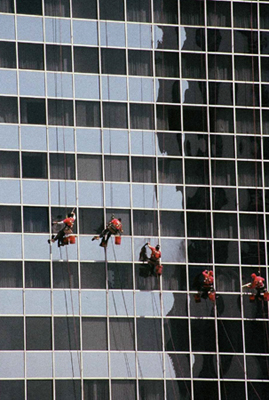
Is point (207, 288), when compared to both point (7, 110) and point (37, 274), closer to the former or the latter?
point (37, 274)

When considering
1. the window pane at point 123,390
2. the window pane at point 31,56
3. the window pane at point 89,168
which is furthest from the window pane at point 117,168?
the window pane at point 123,390

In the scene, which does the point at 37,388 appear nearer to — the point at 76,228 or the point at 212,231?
the point at 76,228

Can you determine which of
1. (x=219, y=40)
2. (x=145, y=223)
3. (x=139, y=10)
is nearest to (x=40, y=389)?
(x=145, y=223)

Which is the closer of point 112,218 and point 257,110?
point 112,218

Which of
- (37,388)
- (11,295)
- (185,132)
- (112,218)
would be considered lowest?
(37,388)

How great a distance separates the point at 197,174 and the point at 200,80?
13.8 feet

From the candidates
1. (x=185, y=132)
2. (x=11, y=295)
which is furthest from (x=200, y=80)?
(x=11, y=295)

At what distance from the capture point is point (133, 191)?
50.0 meters

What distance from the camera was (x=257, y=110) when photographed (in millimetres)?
51812

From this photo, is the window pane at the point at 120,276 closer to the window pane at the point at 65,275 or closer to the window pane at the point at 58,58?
the window pane at the point at 65,275

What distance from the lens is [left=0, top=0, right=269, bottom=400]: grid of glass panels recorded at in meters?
48.4

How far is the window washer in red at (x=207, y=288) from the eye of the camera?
48750 millimetres

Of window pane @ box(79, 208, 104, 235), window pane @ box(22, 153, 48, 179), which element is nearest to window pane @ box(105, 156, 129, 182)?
window pane @ box(79, 208, 104, 235)

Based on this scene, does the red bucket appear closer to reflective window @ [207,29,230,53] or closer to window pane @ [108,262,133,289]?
window pane @ [108,262,133,289]
